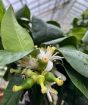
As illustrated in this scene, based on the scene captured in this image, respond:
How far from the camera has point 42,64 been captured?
71 cm

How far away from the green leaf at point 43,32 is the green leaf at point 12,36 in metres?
0.11

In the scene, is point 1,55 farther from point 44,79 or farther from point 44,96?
point 44,96

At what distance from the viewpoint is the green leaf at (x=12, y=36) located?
733 millimetres

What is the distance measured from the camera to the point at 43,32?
0.89 meters

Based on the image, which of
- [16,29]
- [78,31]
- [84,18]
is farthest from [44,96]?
[84,18]

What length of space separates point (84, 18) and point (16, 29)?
164 centimetres

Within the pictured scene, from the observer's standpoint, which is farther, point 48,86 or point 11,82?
point 11,82

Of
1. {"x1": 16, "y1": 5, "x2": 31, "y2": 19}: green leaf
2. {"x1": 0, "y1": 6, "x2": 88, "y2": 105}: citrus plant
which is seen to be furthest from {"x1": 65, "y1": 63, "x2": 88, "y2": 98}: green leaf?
{"x1": 16, "y1": 5, "x2": 31, "y2": 19}: green leaf

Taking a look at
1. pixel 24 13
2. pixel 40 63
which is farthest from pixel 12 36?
pixel 24 13

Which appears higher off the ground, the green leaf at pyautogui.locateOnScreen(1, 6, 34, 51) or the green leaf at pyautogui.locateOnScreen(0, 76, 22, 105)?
the green leaf at pyautogui.locateOnScreen(1, 6, 34, 51)

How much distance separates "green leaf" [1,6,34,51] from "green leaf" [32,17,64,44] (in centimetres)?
11

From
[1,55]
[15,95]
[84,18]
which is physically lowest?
[84,18]

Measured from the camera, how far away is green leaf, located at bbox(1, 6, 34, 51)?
0.73 meters

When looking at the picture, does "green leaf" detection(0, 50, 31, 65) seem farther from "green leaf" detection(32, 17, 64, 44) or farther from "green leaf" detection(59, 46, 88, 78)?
"green leaf" detection(32, 17, 64, 44)
